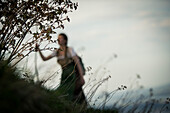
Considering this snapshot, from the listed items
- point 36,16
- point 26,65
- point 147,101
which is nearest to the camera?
point 36,16

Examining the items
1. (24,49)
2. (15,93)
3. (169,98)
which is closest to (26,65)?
(24,49)

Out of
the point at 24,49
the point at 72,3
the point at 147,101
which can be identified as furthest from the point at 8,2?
the point at 147,101

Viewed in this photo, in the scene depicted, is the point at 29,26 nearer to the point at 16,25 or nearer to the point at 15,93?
the point at 16,25

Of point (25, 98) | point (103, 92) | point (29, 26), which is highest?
point (29, 26)

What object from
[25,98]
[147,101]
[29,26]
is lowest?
[147,101]

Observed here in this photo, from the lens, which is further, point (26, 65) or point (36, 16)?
point (26, 65)

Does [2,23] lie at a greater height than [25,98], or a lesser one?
greater

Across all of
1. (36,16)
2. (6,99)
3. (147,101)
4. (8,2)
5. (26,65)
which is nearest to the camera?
(6,99)

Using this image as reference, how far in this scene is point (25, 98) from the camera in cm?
113

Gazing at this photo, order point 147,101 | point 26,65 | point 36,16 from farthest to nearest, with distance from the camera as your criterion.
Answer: point 147,101 → point 26,65 → point 36,16

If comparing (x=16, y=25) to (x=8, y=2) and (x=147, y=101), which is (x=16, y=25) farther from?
(x=147, y=101)

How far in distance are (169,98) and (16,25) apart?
237 cm

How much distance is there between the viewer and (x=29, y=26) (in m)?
2.31

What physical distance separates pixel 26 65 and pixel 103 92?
1234 millimetres
